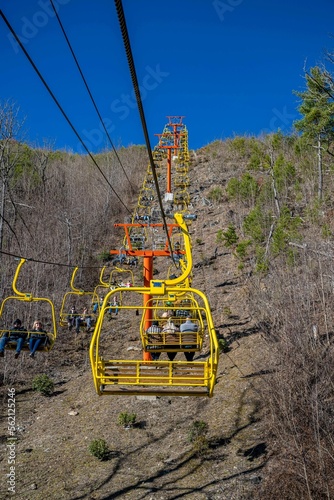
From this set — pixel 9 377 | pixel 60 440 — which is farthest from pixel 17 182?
pixel 60 440

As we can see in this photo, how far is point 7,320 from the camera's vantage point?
745 inches

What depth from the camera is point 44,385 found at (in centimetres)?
1534

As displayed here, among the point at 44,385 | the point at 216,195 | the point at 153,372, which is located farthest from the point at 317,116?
the point at 153,372

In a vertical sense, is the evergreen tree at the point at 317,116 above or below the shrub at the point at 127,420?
above

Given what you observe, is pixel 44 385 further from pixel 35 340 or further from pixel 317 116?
pixel 317 116

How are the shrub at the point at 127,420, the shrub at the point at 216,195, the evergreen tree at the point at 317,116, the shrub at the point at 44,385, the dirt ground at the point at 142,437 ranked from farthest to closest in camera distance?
the shrub at the point at 216,195
the evergreen tree at the point at 317,116
the shrub at the point at 44,385
the shrub at the point at 127,420
the dirt ground at the point at 142,437

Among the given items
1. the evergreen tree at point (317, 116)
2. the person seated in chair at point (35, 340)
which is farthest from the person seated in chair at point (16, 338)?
the evergreen tree at point (317, 116)

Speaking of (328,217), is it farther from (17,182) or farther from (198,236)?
(17,182)

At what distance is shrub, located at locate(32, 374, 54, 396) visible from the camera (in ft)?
50.2

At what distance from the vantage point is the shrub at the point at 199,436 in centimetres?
1073

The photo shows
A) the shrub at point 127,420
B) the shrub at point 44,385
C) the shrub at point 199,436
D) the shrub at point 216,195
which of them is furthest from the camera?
the shrub at point 216,195

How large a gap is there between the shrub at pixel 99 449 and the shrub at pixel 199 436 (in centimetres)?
199

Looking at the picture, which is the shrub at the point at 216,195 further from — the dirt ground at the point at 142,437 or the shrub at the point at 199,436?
the shrub at the point at 199,436

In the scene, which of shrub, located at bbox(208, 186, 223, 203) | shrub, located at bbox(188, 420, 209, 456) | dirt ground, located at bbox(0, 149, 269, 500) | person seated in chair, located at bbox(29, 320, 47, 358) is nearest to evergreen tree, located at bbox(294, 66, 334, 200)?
shrub, located at bbox(208, 186, 223, 203)
